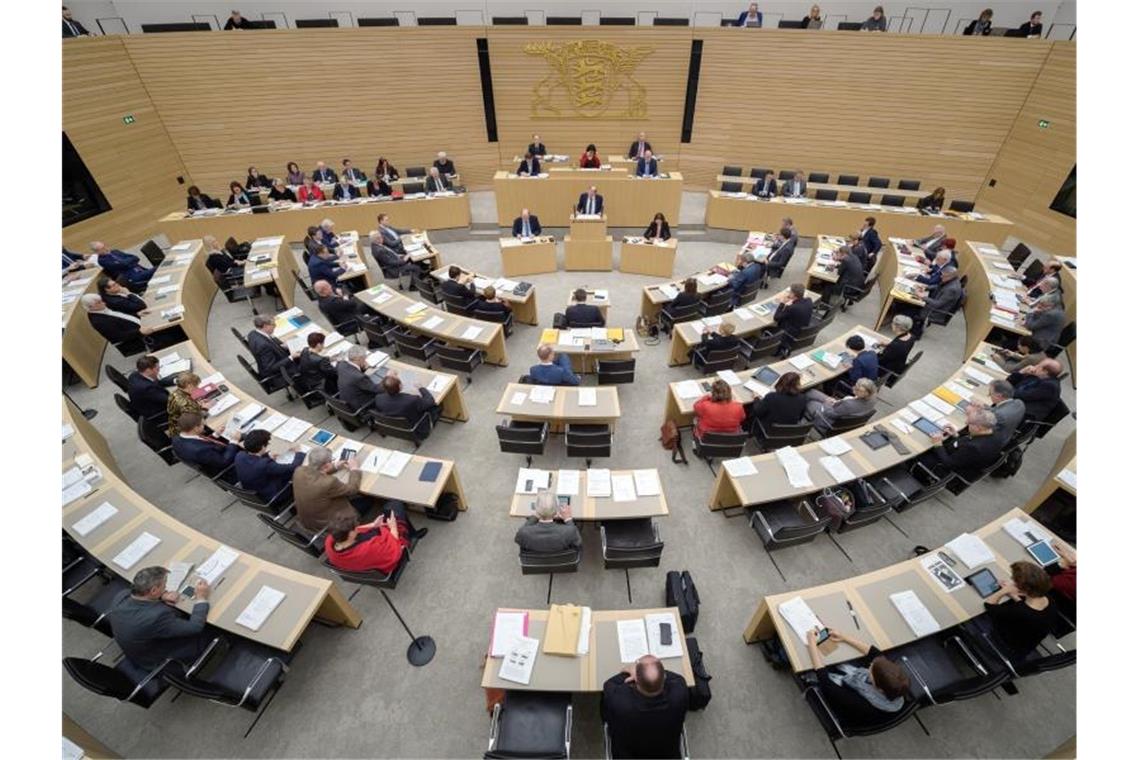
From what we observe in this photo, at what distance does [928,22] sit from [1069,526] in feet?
55.4

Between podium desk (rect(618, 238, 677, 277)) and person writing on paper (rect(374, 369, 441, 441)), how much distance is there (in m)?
6.73

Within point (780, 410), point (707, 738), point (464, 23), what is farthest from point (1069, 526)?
point (464, 23)

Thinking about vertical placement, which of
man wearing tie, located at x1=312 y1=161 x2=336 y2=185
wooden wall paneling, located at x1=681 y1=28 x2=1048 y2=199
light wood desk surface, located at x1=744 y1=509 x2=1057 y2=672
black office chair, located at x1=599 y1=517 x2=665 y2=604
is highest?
wooden wall paneling, located at x1=681 y1=28 x2=1048 y2=199

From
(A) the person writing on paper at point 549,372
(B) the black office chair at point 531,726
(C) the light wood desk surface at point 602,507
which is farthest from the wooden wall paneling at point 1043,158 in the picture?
(B) the black office chair at point 531,726

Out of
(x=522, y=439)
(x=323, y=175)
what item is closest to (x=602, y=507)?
(x=522, y=439)

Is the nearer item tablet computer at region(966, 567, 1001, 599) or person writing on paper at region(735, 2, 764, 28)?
tablet computer at region(966, 567, 1001, 599)

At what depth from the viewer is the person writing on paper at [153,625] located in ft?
12.2

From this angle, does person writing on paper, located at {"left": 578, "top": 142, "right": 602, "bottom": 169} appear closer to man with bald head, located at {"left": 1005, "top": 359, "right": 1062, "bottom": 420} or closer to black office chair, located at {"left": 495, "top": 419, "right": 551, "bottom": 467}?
black office chair, located at {"left": 495, "top": 419, "right": 551, "bottom": 467}

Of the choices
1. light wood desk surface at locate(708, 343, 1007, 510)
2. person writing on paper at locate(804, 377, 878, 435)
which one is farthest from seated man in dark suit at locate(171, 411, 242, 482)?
person writing on paper at locate(804, 377, 878, 435)

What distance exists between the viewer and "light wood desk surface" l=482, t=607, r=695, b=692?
3711 mm

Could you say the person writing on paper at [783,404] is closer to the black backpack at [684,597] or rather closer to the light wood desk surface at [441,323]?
the black backpack at [684,597]

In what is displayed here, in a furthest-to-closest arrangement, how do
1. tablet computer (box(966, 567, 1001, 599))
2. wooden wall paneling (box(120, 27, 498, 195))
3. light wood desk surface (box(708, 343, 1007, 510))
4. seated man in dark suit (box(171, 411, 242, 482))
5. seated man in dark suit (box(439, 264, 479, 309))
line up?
wooden wall paneling (box(120, 27, 498, 195)) → seated man in dark suit (box(439, 264, 479, 309)) → seated man in dark suit (box(171, 411, 242, 482)) → light wood desk surface (box(708, 343, 1007, 510)) → tablet computer (box(966, 567, 1001, 599))

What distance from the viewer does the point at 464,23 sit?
→ 49.1 feet

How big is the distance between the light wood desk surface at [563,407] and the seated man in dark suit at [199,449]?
331 cm
